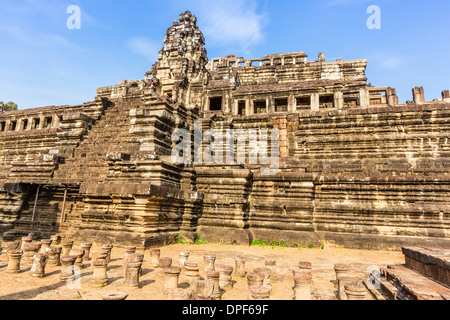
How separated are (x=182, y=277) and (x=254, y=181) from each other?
276 inches

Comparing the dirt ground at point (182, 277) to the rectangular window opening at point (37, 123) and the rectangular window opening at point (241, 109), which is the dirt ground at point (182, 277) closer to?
the rectangular window opening at point (241, 109)

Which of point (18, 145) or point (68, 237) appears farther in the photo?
point (18, 145)

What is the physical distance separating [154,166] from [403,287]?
347 inches

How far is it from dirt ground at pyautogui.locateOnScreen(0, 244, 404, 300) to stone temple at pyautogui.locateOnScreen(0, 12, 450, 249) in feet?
3.86

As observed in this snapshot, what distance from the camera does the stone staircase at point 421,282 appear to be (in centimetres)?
377

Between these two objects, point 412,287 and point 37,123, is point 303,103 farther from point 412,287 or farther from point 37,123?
point 37,123

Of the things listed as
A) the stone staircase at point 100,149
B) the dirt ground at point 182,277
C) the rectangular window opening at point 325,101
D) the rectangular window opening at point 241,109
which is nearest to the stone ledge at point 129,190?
the stone staircase at point 100,149

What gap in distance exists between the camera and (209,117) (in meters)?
15.0

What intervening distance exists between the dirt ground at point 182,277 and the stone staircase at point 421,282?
0.37 m
